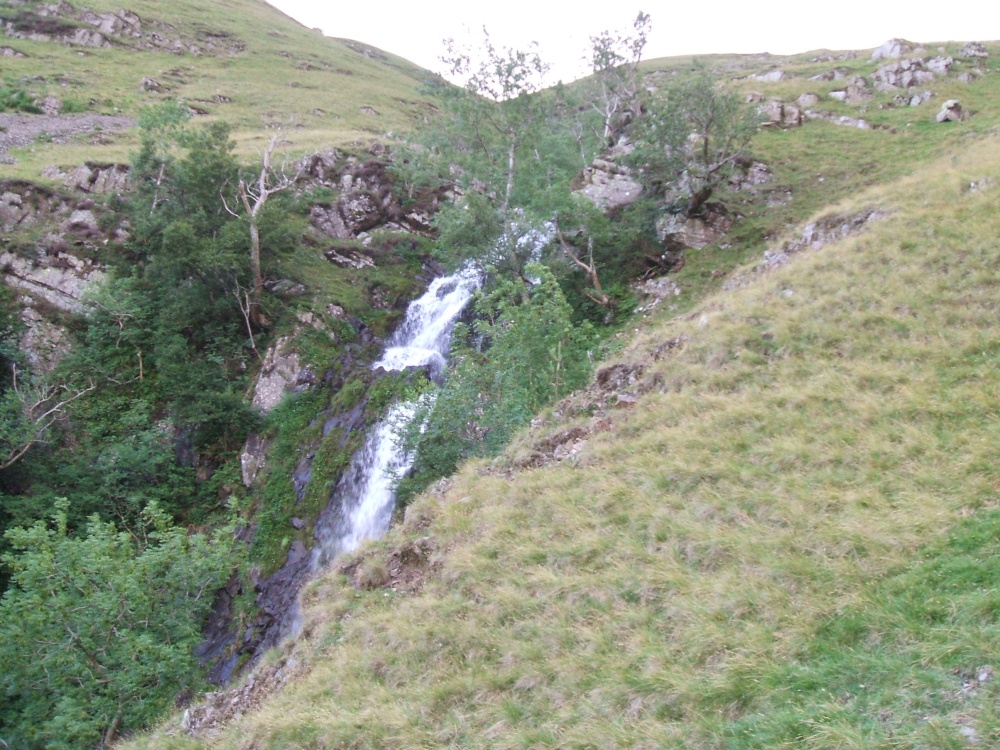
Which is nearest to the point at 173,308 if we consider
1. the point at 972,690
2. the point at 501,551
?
the point at 501,551

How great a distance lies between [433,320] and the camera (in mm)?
→ 27766

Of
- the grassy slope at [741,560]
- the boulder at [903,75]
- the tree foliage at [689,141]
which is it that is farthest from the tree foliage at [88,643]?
the boulder at [903,75]

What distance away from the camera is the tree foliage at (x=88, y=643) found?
12.6 meters

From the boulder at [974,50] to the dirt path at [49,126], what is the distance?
56.1m

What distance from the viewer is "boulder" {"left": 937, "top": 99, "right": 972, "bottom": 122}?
2692 centimetres

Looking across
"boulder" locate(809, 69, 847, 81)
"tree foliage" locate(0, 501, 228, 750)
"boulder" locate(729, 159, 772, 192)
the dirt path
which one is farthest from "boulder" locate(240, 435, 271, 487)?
"boulder" locate(809, 69, 847, 81)

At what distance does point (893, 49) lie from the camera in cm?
3900

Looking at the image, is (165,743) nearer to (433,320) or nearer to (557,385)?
(557,385)

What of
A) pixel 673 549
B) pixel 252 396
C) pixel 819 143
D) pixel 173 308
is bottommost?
pixel 252 396

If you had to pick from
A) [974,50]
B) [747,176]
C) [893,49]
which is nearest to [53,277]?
[747,176]

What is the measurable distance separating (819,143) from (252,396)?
29123mm

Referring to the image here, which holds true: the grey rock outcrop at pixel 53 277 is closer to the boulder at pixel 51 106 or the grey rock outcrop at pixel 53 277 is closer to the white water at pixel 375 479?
the white water at pixel 375 479

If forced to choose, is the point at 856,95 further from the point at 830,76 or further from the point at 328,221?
the point at 328,221

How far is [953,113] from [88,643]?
3781 centimetres
